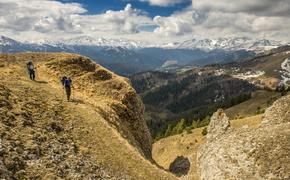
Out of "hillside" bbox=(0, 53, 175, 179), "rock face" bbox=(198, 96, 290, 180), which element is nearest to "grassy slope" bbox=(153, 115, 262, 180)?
"hillside" bbox=(0, 53, 175, 179)

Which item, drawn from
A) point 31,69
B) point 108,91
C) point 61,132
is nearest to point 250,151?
point 61,132

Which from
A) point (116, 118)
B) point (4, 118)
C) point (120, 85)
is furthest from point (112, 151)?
point (120, 85)

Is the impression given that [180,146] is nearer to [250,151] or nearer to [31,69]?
[31,69]

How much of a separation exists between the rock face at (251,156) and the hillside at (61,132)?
22.2 feet

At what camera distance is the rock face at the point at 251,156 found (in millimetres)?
38656

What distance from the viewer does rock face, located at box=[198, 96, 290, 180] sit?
127ft

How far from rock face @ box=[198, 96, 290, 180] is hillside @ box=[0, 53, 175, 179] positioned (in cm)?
677

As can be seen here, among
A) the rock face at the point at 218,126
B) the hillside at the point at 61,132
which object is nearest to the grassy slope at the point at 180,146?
the hillside at the point at 61,132

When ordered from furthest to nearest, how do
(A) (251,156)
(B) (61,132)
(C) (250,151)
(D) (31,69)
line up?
1. (D) (31,69)
2. (B) (61,132)
3. (C) (250,151)
4. (A) (251,156)

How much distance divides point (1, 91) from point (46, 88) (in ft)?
41.8

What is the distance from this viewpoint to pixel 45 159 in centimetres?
3994

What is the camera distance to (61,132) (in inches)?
1857

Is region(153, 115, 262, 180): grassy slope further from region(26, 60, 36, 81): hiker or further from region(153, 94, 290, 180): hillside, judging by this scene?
region(153, 94, 290, 180): hillside

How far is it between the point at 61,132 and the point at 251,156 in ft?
72.0
